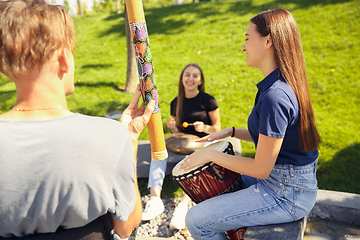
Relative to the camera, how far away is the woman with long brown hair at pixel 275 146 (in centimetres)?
174

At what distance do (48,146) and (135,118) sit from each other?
0.68 metres

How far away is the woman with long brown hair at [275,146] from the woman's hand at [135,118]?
2.31 ft

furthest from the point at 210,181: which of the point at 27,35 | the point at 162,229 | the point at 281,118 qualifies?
the point at 27,35

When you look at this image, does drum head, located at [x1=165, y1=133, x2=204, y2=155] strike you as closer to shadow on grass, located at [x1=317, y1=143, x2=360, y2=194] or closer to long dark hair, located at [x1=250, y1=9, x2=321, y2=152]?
long dark hair, located at [x1=250, y1=9, x2=321, y2=152]

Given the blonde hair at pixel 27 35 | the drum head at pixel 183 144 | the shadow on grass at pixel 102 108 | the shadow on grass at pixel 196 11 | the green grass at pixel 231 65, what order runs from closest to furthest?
the blonde hair at pixel 27 35
the drum head at pixel 183 144
the green grass at pixel 231 65
the shadow on grass at pixel 102 108
the shadow on grass at pixel 196 11

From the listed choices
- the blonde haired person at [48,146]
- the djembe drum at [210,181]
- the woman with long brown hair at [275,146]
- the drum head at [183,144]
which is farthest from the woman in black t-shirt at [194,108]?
the blonde haired person at [48,146]

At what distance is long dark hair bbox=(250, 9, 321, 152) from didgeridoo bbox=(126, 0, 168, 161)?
2.73ft

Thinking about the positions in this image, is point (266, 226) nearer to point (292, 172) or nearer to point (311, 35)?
point (292, 172)

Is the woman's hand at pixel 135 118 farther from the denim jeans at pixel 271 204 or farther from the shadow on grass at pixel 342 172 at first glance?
the shadow on grass at pixel 342 172

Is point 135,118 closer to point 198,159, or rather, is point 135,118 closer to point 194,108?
point 198,159

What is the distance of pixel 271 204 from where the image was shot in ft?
6.10

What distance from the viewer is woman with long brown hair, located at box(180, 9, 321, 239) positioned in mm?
1737

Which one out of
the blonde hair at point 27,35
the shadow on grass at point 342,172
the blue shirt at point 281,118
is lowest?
the shadow on grass at point 342,172

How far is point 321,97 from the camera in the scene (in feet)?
19.0
